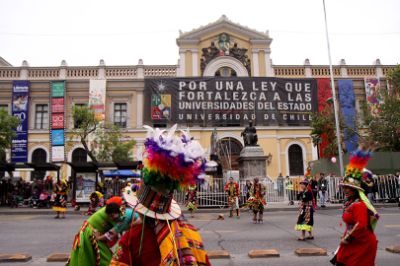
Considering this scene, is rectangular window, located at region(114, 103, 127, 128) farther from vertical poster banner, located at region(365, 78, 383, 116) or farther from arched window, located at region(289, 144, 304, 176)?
vertical poster banner, located at region(365, 78, 383, 116)

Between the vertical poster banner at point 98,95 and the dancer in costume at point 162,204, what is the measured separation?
1205 inches

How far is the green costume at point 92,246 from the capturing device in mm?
4133

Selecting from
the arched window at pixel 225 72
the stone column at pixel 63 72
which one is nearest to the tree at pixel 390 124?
the arched window at pixel 225 72

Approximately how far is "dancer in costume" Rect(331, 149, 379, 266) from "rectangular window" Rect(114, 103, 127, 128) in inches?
1172

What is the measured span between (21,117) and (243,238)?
28.2 meters

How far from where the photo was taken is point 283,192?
21.8m

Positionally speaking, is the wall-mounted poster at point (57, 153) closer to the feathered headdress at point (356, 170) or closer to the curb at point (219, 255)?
the curb at point (219, 255)

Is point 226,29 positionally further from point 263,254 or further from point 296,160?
point 263,254

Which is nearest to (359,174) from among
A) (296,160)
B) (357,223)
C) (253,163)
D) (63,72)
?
(357,223)

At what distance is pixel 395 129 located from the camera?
81.4 ft

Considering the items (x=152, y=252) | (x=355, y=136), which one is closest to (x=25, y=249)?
(x=152, y=252)

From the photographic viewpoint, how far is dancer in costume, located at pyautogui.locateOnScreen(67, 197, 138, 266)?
414 cm

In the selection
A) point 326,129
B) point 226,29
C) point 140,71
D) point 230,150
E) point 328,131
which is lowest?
point 230,150

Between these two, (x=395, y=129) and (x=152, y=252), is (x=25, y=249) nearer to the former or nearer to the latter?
(x=152, y=252)
